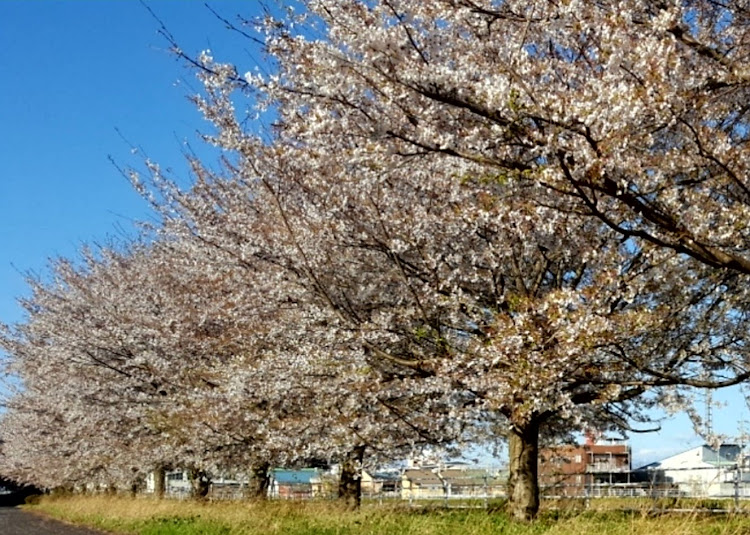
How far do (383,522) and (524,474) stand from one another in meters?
2.30

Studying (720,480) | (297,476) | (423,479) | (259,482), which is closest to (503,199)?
(720,480)

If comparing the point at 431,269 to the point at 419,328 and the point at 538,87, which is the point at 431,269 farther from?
the point at 538,87

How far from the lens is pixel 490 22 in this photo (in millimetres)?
7840

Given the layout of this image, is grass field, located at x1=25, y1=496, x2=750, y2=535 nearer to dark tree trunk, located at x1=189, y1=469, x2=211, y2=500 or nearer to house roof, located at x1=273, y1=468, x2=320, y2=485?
dark tree trunk, located at x1=189, y1=469, x2=211, y2=500

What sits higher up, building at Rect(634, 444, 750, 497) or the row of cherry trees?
the row of cherry trees

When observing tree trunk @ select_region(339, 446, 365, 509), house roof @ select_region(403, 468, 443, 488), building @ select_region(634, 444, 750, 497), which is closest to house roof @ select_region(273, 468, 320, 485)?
house roof @ select_region(403, 468, 443, 488)

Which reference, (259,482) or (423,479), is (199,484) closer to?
(259,482)

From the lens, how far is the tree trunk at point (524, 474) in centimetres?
1299

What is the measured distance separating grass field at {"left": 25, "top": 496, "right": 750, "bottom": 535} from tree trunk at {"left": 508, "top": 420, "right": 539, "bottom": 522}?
0.29 meters

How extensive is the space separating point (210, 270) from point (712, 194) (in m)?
8.23

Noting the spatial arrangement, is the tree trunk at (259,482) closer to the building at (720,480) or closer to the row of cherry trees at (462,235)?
the row of cherry trees at (462,235)

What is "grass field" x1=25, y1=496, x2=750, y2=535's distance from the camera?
9.57 metres

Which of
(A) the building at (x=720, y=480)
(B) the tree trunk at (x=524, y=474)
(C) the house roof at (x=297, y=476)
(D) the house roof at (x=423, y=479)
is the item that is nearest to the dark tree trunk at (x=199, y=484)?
(C) the house roof at (x=297, y=476)

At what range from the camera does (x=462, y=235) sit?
11094mm
